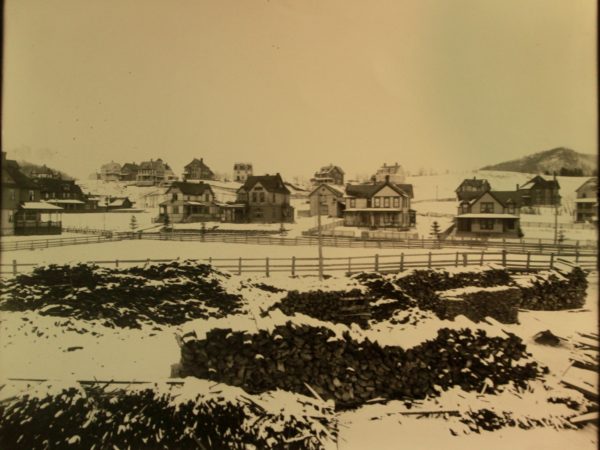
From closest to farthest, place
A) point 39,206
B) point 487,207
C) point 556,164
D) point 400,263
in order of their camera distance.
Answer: point 556,164 → point 39,206 → point 487,207 → point 400,263

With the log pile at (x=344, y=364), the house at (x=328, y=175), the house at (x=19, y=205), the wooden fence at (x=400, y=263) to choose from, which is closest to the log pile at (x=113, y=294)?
the wooden fence at (x=400, y=263)

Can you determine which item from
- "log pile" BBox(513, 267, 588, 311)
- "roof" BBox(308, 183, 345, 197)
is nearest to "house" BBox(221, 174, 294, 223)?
"roof" BBox(308, 183, 345, 197)

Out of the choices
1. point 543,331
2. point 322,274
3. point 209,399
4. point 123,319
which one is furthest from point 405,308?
point 123,319

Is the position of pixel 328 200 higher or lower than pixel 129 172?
lower

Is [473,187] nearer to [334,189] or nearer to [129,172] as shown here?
[334,189]

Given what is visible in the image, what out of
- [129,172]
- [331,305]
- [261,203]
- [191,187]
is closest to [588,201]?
[331,305]

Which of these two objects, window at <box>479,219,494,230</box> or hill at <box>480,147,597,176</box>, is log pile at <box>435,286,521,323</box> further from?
hill at <box>480,147,597,176</box>

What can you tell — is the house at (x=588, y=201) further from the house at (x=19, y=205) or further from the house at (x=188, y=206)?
the house at (x=19, y=205)
